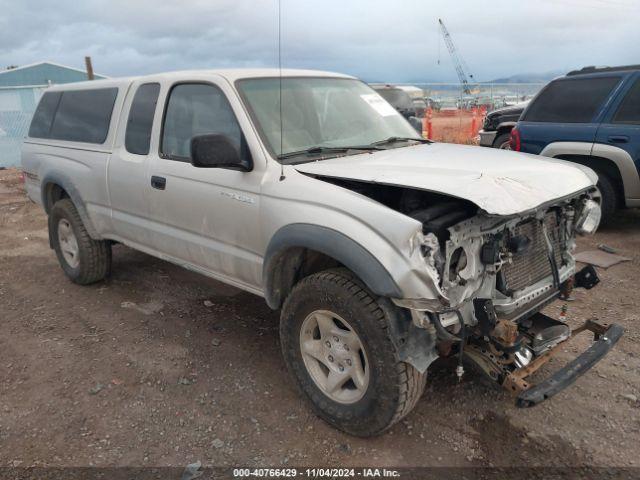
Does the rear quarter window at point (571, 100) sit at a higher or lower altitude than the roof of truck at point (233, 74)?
lower

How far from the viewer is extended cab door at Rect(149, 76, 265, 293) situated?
322 cm

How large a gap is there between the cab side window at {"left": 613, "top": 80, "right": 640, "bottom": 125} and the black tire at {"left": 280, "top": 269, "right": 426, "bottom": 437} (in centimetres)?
498

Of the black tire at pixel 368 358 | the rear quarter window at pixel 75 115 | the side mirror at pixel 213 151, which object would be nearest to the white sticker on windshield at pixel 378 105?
the side mirror at pixel 213 151

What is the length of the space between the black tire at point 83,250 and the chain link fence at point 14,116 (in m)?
11.7

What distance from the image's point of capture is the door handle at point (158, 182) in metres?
3.75

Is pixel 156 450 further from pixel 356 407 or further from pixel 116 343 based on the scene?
pixel 116 343

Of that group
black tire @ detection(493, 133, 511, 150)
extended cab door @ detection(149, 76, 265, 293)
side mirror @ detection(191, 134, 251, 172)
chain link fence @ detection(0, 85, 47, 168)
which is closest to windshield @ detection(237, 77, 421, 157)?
extended cab door @ detection(149, 76, 265, 293)

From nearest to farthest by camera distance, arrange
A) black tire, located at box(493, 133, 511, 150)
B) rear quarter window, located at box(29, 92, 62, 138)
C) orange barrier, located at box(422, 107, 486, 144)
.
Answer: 1. rear quarter window, located at box(29, 92, 62, 138)
2. black tire, located at box(493, 133, 511, 150)
3. orange barrier, located at box(422, 107, 486, 144)

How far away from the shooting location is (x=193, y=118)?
144 inches

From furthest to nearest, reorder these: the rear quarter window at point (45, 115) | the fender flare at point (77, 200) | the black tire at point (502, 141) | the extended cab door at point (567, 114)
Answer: the black tire at point (502, 141), the extended cab door at point (567, 114), the rear quarter window at point (45, 115), the fender flare at point (77, 200)

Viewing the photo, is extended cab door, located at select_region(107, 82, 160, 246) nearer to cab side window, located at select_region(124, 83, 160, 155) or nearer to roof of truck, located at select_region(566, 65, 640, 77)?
cab side window, located at select_region(124, 83, 160, 155)

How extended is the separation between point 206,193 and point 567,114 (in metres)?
5.16

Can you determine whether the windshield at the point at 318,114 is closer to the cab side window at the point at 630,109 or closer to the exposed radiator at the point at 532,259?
the exposed radiator at the point at 532,259

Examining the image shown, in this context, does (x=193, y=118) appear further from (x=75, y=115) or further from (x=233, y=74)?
(x=75, y=115)
